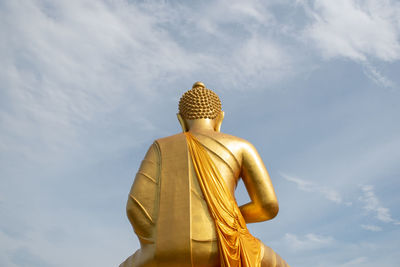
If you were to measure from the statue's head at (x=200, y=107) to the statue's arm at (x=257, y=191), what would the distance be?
0.97 metres

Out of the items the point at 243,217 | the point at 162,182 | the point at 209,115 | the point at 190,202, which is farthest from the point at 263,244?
the point at 209,115

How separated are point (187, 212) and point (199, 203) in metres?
0.22

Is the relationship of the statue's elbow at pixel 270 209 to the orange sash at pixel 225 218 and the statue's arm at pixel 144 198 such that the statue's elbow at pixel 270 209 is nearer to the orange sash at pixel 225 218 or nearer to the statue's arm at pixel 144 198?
the orange sash at pixel 225 218

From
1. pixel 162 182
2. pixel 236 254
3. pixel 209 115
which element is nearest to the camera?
pixel 236 254

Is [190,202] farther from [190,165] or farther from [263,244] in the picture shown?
[263,244]

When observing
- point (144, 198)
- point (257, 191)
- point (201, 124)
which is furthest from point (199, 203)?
point (201, 124)

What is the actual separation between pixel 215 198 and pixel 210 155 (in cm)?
75

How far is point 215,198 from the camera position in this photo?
706cm

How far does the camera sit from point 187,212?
689 centimetres

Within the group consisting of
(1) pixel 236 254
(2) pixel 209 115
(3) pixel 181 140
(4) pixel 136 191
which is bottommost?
(1) pixel 236 254

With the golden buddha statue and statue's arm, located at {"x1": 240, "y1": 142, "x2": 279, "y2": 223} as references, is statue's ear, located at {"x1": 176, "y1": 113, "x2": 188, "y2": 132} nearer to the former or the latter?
the golden buddha statue

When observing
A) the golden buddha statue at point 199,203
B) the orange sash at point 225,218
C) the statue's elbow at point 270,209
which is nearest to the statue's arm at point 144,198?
the golden buddha statue at point 199,203

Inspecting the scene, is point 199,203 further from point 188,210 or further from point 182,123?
point 182,123

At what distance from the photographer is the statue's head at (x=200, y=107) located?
8.38 m
